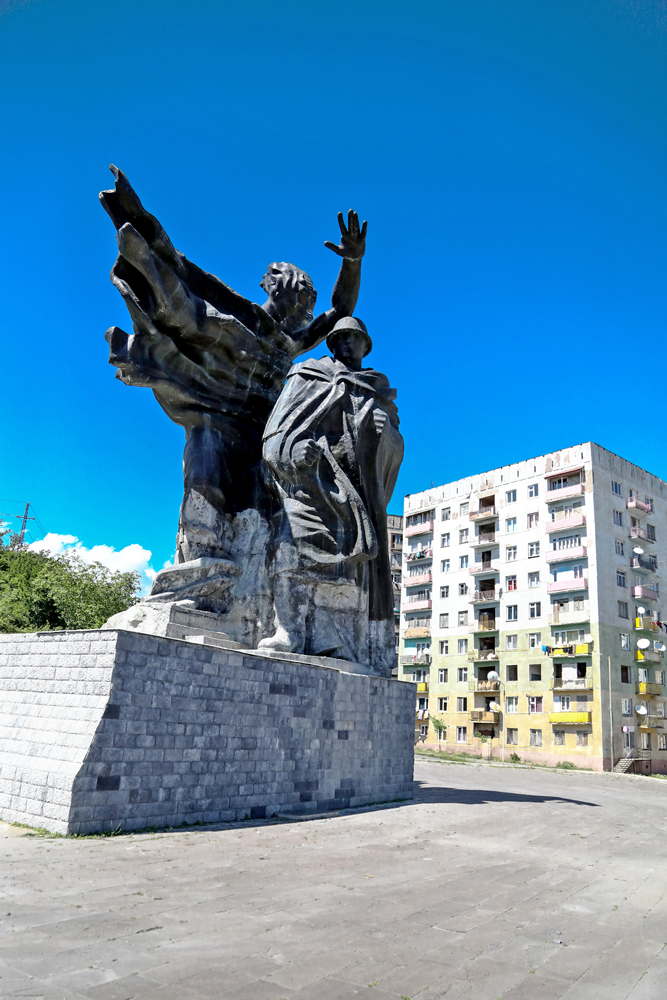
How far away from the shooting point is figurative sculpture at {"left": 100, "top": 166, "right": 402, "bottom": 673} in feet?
34.8

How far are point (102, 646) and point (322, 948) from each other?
4275 mm

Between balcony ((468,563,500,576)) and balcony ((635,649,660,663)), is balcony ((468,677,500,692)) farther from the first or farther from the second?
→ balcony ((635,649,660,663))

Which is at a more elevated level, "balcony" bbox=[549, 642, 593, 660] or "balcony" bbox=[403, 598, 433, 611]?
"balcony" bbox=[403, 598, 433, 611]

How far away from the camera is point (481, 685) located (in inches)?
1577

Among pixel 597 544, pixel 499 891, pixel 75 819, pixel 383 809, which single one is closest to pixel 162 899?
pixel 75 819

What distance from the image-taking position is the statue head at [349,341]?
504 inches

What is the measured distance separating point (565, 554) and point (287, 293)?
28128mm

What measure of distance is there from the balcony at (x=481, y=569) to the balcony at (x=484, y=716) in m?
7.78

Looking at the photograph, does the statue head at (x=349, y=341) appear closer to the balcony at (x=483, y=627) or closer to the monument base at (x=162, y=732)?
the monument base at (x=162, y=732)

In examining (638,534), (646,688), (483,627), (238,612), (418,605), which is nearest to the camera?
(238,612)

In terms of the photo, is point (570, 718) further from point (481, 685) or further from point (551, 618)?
point (481, 685)

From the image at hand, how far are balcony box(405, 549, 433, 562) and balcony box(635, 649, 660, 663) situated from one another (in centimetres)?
1352

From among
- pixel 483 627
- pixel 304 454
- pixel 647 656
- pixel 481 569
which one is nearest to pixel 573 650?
pixel 647 656

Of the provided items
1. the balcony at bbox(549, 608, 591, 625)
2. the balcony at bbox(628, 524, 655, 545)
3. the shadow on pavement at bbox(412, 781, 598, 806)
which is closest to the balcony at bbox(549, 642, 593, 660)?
the balcony at bbox(549, 608, 591, 625)
